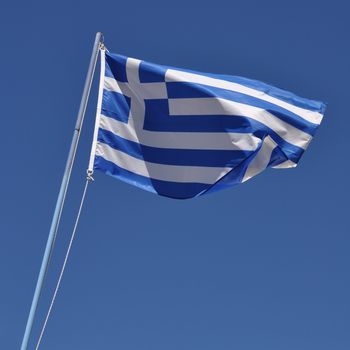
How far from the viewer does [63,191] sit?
14.7 metres

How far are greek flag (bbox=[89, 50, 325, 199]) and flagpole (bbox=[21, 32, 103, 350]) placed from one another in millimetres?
744

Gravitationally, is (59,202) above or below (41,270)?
above

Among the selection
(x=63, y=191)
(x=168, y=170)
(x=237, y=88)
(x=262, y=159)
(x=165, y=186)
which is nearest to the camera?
(x=63, y=191)

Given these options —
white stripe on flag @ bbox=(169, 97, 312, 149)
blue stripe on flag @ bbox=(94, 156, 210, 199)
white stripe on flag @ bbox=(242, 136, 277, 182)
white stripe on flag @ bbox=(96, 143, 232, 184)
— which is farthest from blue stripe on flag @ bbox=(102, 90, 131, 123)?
white stripe on flag @ bbox=(242, 136, 277, 182)

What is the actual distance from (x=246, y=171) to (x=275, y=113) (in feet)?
3.79

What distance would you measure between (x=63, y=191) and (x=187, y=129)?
318cm

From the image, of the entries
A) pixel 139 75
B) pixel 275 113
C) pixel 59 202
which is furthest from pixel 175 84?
pixel 59 202

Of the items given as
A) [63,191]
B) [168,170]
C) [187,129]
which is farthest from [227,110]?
[63,191]

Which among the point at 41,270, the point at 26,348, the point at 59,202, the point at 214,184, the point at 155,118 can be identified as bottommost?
the point at 26,348

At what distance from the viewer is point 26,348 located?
13.8 meters

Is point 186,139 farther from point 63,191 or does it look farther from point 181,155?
point 63,191

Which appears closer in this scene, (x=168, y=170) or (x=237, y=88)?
(x=168, y=170)

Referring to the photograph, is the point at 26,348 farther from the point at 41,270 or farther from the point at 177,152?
the point at 177,152

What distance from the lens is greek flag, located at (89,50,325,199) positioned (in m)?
16.8
